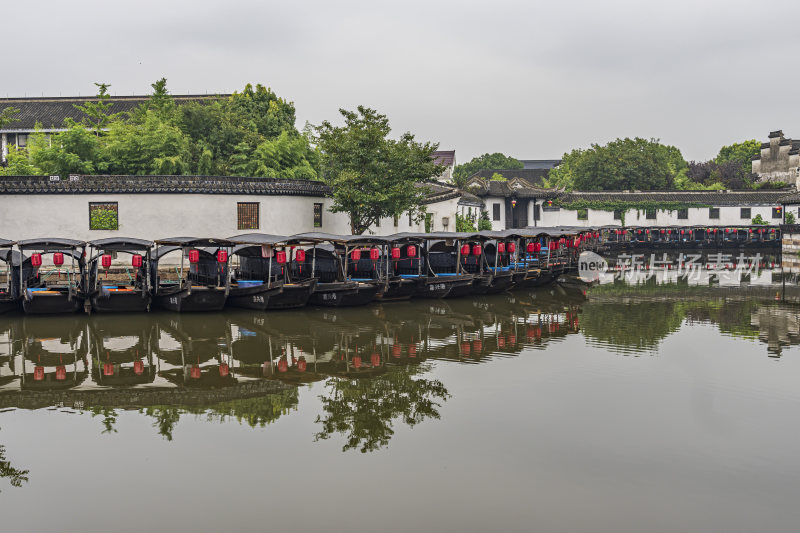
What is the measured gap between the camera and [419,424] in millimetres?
10773

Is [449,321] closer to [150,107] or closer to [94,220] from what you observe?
[94,220]

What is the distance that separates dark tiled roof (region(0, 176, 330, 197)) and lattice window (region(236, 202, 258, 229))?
54cm

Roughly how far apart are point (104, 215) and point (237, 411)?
1711cm

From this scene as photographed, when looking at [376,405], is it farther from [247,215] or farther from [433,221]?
[433,221]

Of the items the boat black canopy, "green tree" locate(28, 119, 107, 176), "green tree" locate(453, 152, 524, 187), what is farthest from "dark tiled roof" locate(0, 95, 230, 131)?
"green tree" locate(453, 152, 524, 187)

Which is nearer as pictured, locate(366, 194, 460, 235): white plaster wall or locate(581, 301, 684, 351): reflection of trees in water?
locate(581, 301, 684, 351): reflection of trees in water

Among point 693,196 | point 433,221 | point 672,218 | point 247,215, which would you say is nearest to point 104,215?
point 247,215

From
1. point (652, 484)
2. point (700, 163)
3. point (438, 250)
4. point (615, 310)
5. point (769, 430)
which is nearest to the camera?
point (652, 484)

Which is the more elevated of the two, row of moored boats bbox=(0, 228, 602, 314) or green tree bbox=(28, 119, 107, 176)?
green tree bbox=(28, 119, 107, 176)

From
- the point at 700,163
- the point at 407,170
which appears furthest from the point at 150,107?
the point at 700,163

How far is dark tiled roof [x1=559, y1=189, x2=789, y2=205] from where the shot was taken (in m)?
54.0

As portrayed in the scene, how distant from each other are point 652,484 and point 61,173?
27279 mm

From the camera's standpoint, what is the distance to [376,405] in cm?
1185

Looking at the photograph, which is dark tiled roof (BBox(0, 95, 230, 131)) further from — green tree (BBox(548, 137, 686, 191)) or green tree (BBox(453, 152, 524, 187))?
green tree (BBox(453, 152, 524, 187))
